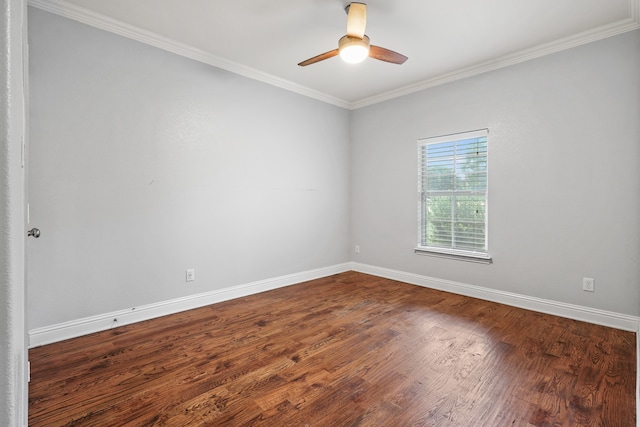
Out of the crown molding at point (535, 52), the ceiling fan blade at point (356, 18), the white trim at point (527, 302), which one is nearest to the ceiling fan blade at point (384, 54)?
the ceiling fan blade at point (356, 18)

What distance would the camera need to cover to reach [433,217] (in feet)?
13.5

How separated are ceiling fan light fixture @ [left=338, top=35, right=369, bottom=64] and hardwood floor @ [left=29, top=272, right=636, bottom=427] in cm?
230

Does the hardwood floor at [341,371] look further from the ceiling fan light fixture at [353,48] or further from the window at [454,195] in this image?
the ceiling fan light fixture at [353,48]

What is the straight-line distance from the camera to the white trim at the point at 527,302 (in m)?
2.74

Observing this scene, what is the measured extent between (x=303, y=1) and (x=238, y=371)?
279cm

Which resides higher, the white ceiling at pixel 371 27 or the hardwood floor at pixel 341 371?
the white ceiling at pixel 371 27

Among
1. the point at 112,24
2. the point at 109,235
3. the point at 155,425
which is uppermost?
the point at 112,24

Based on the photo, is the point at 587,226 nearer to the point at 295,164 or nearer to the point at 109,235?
the point at 295,164

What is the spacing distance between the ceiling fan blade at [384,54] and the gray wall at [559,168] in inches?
58.3

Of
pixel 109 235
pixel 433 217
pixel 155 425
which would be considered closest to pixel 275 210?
pixel 109 235

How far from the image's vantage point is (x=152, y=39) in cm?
292

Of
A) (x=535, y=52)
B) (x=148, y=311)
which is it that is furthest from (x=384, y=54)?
(x=148, y=311)

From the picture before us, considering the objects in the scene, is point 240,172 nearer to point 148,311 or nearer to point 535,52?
point 148,311

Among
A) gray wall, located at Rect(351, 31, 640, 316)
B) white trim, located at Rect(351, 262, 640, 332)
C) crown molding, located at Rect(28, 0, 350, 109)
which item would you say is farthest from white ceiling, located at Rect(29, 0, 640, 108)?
white trim, located at Rect(351, 262, 640, 332)
